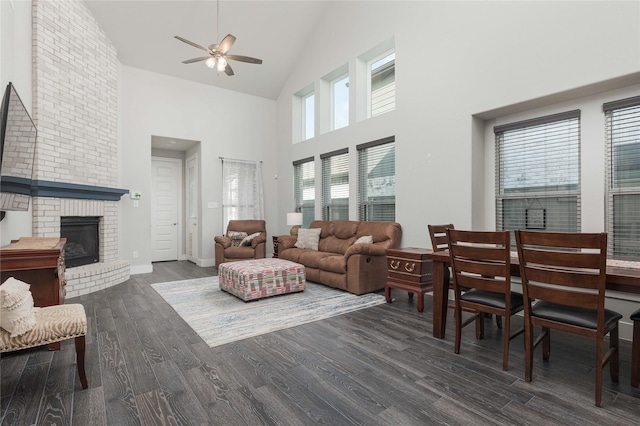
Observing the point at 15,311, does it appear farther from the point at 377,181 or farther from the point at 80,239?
the point at 377,181

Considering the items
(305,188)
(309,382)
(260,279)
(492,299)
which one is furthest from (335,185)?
(309,382)

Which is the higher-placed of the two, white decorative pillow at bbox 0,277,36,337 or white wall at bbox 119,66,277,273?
white wall at bbox 119,66,277,273

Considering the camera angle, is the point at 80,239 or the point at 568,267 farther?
the point at 80,239

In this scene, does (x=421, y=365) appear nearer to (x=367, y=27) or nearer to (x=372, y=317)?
(x=372, y=317)

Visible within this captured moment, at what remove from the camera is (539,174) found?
347cm

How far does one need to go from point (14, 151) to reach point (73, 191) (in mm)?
1941

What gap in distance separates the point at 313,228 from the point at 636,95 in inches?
176

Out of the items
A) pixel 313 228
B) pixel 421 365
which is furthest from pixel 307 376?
pixel 313 228

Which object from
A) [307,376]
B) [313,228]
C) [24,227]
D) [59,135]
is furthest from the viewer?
[313,228]

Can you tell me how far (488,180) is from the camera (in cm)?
393

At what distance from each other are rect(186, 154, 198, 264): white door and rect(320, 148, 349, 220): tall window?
2.96 meters

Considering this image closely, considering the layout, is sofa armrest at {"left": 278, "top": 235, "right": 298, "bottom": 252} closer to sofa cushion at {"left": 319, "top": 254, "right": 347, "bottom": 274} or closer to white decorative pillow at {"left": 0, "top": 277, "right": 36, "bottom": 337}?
sofa cushion at {"left": 319, "top": 254, "right": 347, "bottom": 274}

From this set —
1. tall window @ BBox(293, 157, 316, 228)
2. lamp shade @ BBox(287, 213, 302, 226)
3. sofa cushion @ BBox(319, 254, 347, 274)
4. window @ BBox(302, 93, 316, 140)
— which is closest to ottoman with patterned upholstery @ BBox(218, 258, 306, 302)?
sofa cushion @ BBox(319, 254, 347, 274)

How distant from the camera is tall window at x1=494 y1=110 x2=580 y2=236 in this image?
323cm
